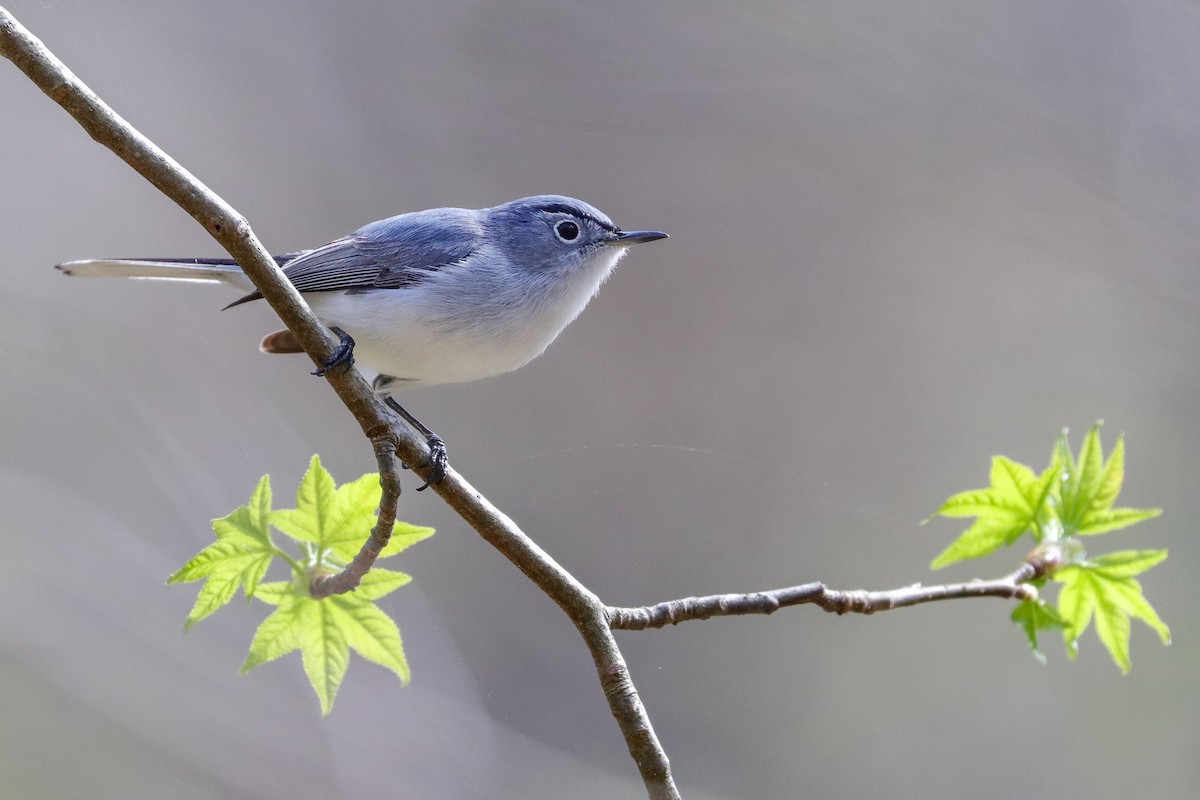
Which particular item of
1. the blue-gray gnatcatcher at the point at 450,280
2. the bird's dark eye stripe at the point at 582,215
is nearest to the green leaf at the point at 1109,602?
the blue-gray gnatcatcher at the point at 450,280

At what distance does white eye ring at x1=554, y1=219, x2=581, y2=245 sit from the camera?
3.87ft

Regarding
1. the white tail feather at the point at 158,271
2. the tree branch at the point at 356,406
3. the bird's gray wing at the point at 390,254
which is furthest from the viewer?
the bird's gray wing at the point at 390,254

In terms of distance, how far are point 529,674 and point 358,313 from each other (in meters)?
1.09

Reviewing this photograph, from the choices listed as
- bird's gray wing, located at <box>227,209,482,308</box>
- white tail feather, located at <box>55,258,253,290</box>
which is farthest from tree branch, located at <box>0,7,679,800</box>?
bird's gray wing, located at <box>227,209,482,308</box>

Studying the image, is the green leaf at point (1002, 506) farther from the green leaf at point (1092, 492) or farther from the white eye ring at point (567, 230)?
the white eye ring at point (567, 230)

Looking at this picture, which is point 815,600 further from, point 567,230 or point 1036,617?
point 567,230

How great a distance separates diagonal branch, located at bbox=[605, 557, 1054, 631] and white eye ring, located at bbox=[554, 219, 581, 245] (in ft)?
1.88

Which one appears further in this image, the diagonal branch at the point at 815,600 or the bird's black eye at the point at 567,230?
the bird's black eye at the point at 567,230

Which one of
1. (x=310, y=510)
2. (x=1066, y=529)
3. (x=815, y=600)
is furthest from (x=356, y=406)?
(x=1066, y=529)

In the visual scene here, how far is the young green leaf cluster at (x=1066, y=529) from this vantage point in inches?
30.2

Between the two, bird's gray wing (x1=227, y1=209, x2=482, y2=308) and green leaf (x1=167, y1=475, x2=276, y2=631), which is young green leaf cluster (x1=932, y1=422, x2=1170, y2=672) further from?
bird's gray wing (x1=227, y1=209, x2=482, y2=308)

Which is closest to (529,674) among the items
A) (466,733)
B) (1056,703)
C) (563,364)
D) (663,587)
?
(466,733)

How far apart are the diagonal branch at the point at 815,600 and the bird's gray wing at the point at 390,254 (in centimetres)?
60

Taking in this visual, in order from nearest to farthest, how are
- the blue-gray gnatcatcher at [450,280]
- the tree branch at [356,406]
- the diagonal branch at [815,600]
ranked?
the tree branch at [356,406] < the diagonal branch at [815,600] < the blue-gray gnatcatcher at [450,280]
